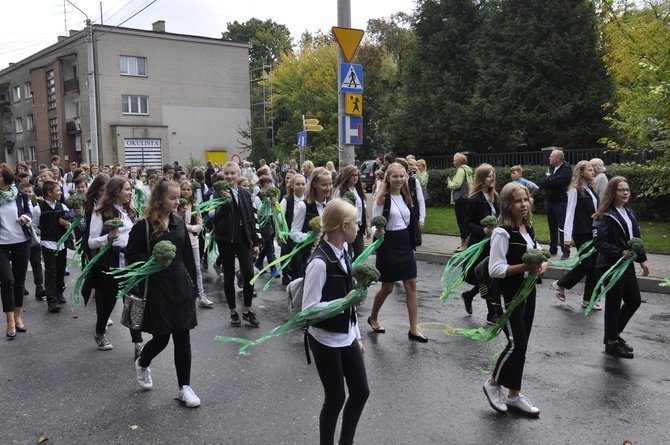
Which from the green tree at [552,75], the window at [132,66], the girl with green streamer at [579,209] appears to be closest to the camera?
the girl with green streamer at [579,209]

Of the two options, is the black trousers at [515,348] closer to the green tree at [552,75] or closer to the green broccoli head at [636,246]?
the green broccoli head at [636,246]

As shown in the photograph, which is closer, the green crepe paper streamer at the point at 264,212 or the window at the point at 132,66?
the green crepe paper streamer at the point at 264,212

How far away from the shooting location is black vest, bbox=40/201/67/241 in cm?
816

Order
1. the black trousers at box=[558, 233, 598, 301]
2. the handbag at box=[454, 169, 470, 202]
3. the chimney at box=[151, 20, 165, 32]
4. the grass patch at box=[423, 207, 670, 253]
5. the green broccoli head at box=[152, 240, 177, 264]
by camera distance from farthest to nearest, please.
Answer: the chimney at box=[151, 20, 165, 32], the handbag at box=[454, 169, 470, 202], the grass patch at box=[423, 207, 670, 253], the black trousers at box=[558, 233, 598, 301], the green broccoli head at box=[152, 240, 177, 264]

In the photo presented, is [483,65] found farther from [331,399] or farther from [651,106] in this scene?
[331,399]

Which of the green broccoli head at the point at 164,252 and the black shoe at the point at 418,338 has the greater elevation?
the green broccoli head at the point at 164,252

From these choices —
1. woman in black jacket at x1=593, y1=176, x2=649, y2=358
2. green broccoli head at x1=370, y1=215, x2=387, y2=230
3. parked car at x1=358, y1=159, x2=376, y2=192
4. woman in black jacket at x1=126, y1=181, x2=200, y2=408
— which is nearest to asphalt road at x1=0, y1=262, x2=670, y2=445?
woman in black jacket at x1=593, y1=176, x2=649, y2=358

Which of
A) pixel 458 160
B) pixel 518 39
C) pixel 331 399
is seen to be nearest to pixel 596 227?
pixel 331 399

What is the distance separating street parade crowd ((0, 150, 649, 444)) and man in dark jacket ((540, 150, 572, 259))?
4.60ft

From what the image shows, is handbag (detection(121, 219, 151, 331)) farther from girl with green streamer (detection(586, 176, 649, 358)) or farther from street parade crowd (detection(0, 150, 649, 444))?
girl with green streamer (detection(586, 176, 649, 358))

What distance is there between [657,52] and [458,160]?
5401mm

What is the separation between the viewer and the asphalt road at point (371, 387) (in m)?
4.24

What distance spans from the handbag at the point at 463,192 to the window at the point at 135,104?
3330 cm

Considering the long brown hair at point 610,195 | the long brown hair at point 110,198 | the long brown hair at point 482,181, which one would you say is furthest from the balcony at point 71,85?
the long brown hair at point 610,195
